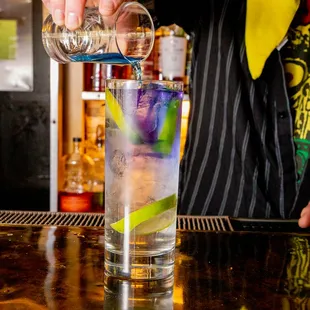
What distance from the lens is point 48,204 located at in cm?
237

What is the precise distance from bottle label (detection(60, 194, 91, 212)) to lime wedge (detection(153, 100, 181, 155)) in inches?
65.8

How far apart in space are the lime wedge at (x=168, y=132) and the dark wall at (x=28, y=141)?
169 centimetres

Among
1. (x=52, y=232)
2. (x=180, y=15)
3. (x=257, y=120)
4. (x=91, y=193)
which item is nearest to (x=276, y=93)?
(x=257, y=120)

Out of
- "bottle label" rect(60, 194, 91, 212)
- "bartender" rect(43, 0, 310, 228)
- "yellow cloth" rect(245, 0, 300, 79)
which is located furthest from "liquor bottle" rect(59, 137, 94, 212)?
"yellow cloth" rect(245, 0, 300, 79)

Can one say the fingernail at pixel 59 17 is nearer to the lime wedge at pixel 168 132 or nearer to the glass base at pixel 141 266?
the lime wedge at pixel 168 132

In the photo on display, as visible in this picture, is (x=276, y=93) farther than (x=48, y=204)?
No

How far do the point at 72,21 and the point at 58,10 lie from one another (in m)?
0.05

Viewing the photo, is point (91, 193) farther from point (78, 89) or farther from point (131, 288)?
point (131, 288)

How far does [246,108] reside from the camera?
5.07 feet

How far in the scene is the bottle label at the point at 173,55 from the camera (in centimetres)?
220

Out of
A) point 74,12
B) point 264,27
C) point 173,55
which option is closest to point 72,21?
point 74,12

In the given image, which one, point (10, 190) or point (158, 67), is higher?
point (158, 67)

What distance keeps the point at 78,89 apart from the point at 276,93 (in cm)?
120

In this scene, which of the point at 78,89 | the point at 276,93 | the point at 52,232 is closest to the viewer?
the point at 52,232
